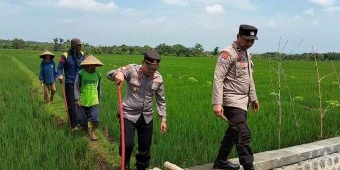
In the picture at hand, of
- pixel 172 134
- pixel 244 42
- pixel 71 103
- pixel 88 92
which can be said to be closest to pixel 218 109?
pixel 244 42

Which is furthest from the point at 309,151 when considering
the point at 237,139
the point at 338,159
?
the point at 237,139

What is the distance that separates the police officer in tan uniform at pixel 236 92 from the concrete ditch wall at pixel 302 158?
265 millimetres

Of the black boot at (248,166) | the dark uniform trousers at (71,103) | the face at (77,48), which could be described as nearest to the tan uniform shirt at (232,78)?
the black boot at (248,166)

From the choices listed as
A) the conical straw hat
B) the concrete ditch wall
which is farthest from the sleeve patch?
the conical straw hat

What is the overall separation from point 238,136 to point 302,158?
1.10m

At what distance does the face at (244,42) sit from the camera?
4289 millimetres

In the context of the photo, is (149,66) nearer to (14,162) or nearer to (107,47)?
(14,162)

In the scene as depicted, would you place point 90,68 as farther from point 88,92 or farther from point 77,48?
point 77,48

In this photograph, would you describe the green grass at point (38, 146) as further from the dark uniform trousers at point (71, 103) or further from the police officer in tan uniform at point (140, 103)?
the police officer in tan uniform at point (140, 103)

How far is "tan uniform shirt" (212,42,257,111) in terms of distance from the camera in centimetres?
431

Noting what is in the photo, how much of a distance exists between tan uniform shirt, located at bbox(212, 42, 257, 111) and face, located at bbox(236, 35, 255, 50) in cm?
4

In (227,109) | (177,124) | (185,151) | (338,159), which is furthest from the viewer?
(177,124)

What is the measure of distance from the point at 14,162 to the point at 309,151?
311 cm

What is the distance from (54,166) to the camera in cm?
434
